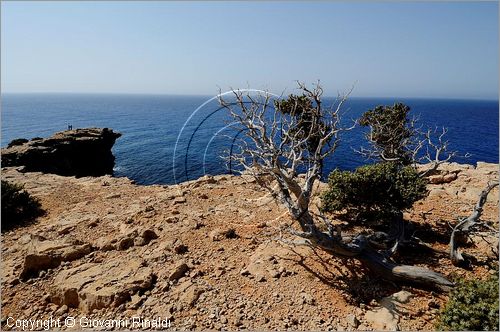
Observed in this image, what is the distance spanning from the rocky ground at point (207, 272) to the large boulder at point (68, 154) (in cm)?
3655

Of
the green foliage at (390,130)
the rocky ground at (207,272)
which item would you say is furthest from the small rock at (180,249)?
the green foliage at (390,130)

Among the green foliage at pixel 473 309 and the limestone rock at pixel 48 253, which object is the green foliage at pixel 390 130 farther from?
the limestone rock at pixel 48 253

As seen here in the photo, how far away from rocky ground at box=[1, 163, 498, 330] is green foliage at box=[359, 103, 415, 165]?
18.6ft

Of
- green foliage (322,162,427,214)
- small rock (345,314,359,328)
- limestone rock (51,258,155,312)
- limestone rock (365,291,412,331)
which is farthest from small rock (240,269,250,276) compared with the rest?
green foliage (322,162,427,214)

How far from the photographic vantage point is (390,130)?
22.0 m

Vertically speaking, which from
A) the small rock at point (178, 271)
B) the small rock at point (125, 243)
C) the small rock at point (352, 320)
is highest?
the small rock at point (125, 243)

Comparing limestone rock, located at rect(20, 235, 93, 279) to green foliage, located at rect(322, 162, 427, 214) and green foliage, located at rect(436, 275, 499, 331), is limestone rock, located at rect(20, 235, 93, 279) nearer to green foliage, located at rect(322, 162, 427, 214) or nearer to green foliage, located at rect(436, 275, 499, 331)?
green foliage, located at rect(322, 162, 427, 214)

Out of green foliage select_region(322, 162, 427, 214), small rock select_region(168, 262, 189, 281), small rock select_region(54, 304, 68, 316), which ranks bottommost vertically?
small rock select_region(54, 304, 68, 316)

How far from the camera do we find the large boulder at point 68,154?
Answer: 45.1 metres

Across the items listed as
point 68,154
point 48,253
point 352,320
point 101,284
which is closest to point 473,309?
point 352,320

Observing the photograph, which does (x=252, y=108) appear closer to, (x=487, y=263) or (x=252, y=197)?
(x=252, y=197)

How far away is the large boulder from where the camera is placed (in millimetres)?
45094

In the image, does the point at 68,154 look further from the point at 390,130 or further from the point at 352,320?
the point at 352,320

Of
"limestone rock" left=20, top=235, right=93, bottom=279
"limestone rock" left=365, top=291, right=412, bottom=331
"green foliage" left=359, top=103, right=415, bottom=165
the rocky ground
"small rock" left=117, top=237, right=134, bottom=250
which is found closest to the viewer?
"limestone rock" left=365, top=291, right=412, bottom=331
